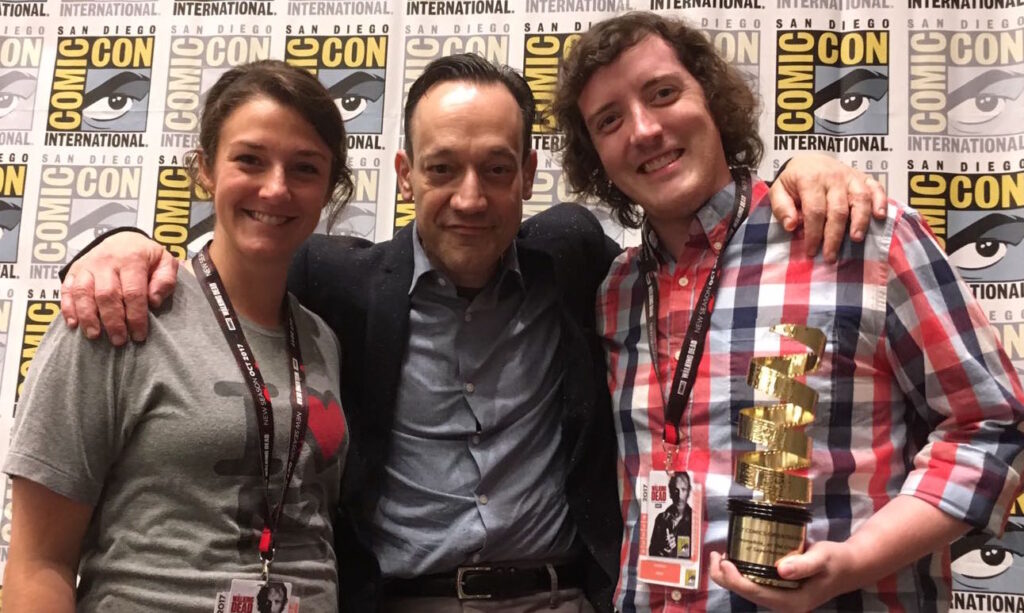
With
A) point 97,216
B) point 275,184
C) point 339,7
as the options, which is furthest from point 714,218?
point 97,216

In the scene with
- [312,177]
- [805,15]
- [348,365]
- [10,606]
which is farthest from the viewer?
[805,15]

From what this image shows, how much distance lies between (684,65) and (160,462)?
3.78 feet

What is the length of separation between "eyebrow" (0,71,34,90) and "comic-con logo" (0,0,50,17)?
0.19 m

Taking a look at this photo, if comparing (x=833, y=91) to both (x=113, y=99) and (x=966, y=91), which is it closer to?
(x=966, y=91)

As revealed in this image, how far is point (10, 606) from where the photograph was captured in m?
1.12

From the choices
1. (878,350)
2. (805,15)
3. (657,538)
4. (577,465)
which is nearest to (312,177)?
(577,465)

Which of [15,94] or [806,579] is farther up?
[15,94]

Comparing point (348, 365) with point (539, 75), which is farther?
point (539, 75)

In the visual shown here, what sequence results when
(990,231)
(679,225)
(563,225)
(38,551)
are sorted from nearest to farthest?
(38,551)
(679,225)
(563,225)
(990,231)

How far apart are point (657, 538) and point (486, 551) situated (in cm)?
32

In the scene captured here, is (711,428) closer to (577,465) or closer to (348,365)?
(577,465)

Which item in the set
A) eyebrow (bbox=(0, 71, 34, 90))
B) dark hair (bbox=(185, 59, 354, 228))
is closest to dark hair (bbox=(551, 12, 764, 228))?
dark hair (bbox=(185, 59, 354, 228))

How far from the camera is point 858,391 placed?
1.21 metres

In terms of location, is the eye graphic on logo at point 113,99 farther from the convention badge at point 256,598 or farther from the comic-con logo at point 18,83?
the convention badge at point 256,598
